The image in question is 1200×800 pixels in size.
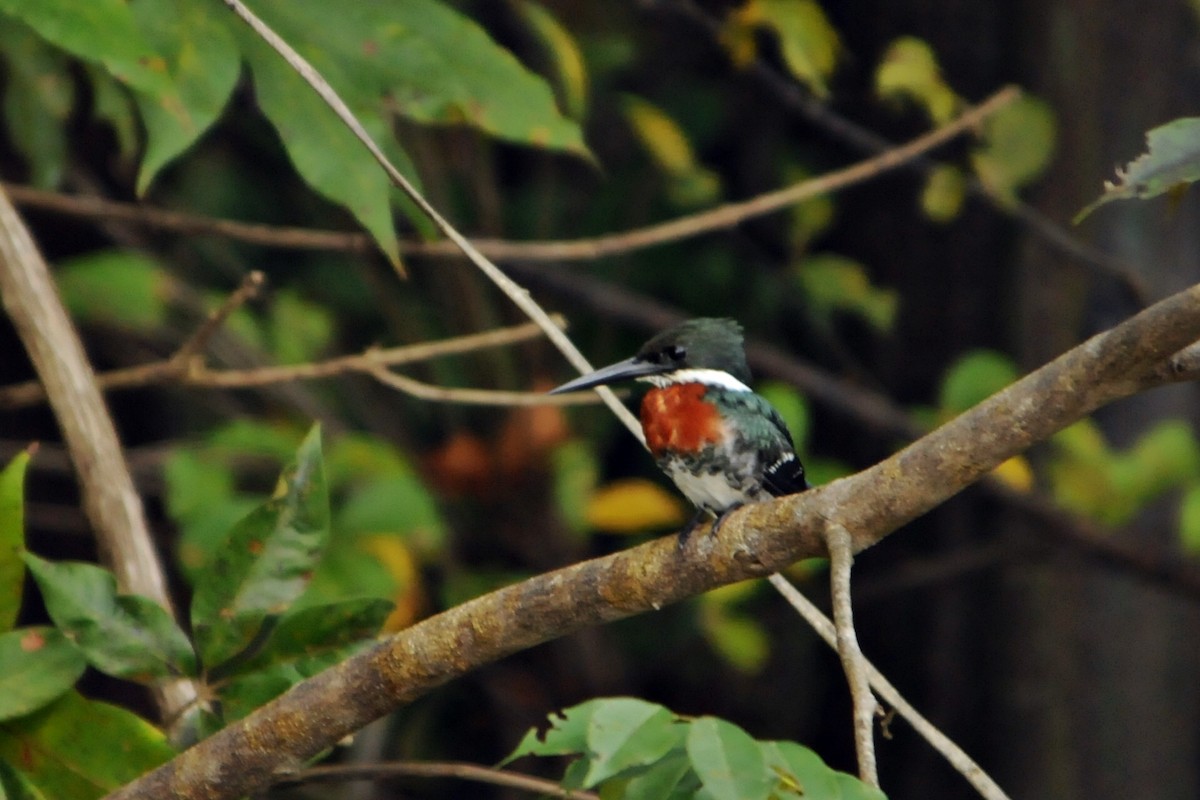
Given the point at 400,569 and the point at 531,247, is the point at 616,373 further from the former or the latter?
the point at 400,569

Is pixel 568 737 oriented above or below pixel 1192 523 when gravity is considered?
below

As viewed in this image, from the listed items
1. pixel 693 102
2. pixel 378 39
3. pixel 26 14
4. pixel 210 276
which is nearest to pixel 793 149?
pixel 693 102

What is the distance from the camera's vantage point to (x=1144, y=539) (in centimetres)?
316

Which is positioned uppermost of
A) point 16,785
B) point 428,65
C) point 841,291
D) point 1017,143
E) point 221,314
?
point 1017,143

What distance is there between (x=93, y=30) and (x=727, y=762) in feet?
3.27

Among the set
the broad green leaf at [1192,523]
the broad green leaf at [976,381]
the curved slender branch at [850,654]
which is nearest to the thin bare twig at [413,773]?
the curved slender branch at [850,654]

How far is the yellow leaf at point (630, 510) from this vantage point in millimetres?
→ 3178

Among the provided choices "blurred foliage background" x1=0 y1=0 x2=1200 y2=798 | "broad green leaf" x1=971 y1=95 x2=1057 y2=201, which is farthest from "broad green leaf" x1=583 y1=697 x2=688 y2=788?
"broad green leaf" x1=971 y1=95 x2=1057 y2=201

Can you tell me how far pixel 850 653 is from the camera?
116 centimetres

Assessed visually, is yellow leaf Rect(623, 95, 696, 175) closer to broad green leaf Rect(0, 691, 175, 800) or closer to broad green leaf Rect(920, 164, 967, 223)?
broad green leaf Rect(920, 164, 967, 223)

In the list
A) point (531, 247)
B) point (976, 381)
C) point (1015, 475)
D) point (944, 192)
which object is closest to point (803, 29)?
point (944, 192)

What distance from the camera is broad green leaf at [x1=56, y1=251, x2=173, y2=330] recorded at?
2.89 metres

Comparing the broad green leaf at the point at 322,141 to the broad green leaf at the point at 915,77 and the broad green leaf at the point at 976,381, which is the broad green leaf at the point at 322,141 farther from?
the broad green leaf at the point at 976,381

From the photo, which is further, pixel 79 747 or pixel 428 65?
pixel 428 65
